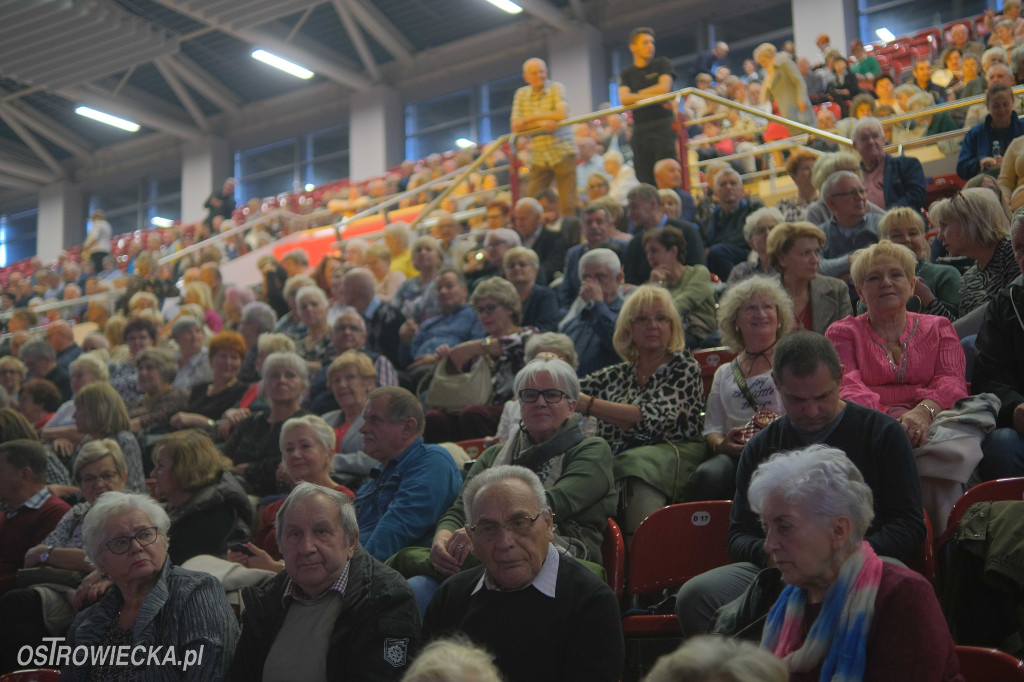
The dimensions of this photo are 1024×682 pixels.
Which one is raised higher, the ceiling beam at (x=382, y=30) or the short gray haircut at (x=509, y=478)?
the ceiling beam at (x=382, y=30)

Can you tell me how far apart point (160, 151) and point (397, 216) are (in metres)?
10.6

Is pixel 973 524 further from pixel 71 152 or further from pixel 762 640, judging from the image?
pixel 71 152

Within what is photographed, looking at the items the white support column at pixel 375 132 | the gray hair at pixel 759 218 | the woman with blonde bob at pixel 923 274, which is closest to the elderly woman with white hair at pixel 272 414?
the gray hair at pixel 759 218

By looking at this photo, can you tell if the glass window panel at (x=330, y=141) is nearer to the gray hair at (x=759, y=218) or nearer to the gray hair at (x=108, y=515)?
the gray hair at (x=759, y=218)

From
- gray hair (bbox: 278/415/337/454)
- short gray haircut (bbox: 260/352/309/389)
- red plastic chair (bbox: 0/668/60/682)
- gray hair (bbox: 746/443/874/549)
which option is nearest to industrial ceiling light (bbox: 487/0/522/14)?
short gray haircut (bbox: 260/352/309/389)

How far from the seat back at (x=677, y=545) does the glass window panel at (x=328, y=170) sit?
1710cm

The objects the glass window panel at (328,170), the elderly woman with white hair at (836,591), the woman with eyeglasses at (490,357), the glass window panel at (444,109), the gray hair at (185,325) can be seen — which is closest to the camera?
the elderly woman with white hair at (836,591)

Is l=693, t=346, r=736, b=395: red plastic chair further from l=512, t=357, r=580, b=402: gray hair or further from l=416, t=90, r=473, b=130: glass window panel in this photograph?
l=416, t=90, r=473, b=130: glass window panel

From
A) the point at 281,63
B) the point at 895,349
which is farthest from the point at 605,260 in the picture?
the point at 281,63

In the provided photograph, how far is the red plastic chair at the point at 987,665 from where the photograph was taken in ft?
6.57

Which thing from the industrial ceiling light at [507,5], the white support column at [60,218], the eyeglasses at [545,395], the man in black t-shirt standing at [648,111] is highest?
the industrial ceiling light at [507,5]

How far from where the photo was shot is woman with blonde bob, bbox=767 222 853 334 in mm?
4113

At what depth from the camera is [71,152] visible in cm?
2117

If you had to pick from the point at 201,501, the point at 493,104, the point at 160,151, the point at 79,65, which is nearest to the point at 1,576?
the point at 201,501
